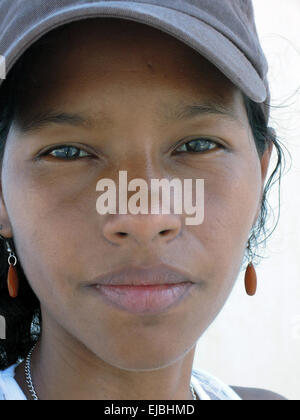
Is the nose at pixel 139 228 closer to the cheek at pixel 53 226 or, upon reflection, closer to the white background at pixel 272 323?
the cheek at pixel 53 226

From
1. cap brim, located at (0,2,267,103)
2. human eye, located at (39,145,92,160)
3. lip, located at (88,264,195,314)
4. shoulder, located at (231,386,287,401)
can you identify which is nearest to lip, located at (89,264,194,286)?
lip, located at (88,264,195,314)

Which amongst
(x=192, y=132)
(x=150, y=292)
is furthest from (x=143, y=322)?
(x=192, y=132)

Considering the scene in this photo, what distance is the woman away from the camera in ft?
2.95

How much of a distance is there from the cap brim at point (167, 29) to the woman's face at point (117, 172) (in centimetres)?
5

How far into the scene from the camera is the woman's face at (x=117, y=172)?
909 millimetres

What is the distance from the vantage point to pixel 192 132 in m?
0.97

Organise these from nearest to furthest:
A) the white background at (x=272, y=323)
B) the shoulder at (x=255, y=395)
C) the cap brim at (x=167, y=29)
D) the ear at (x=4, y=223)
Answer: the cap brim at (x=167, y=29)
the ear at (x=4, y=223)
the shoulder at (x=255, y=395)
the white background at (x=272, y=323)

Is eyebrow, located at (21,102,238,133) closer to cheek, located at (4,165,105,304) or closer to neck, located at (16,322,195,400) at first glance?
cheek, located at (4,165,105,304)

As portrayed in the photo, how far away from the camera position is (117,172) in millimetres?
920

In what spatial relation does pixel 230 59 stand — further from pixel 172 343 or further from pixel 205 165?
pixel 172 343

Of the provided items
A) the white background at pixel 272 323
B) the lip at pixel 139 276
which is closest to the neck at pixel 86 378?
the lip at pixel 139 276

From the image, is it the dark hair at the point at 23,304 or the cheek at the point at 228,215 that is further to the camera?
the dark hair at the point at 23,304

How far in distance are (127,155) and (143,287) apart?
22 cm
